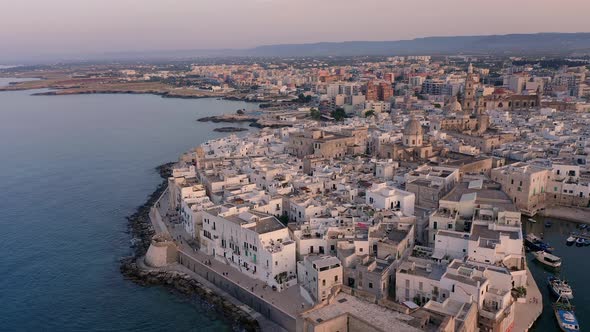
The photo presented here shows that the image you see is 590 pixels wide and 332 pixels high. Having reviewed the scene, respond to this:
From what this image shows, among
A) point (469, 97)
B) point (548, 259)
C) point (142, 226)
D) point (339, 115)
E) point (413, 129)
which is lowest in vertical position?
point (142, 226)

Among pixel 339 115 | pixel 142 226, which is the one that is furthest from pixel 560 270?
pixel 339 115

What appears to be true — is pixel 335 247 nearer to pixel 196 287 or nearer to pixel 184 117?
pixel 196 287

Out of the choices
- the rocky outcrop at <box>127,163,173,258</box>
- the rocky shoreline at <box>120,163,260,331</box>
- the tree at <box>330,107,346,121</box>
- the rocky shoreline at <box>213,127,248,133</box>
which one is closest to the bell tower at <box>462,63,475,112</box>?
the tree at <box>330,107,346,121</box>

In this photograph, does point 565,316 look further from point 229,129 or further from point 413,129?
point 229,129

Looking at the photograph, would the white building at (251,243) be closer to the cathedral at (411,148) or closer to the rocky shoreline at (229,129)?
the cathedral at (411,148)

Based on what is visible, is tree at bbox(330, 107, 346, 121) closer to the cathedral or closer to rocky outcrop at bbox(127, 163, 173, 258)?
the cathedral

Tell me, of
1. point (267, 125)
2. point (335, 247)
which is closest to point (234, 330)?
point (335, 247)

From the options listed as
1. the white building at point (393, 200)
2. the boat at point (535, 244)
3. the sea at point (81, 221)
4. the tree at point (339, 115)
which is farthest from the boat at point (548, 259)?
the tree at point (339, 115)
